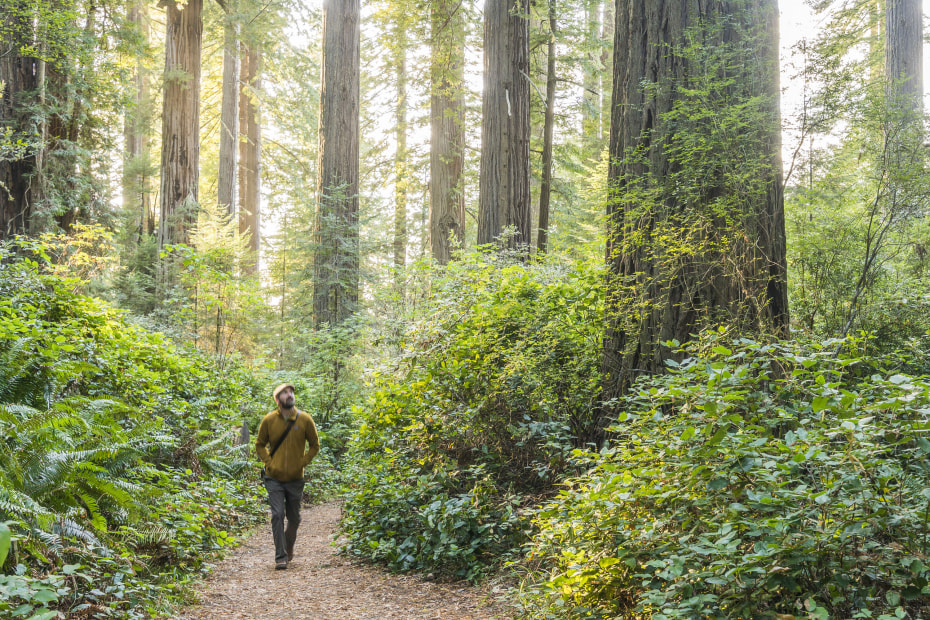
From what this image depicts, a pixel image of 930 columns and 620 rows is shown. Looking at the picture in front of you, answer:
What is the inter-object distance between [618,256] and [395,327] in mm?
5403

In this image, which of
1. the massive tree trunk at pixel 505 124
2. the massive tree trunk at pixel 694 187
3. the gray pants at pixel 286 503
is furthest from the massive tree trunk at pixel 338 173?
the massive tree trunk at pixel 694 187

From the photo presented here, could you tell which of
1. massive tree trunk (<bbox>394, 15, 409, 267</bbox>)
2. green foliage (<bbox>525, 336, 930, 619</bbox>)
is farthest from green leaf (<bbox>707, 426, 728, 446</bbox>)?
massive tree trunk (<bbox>394, 15, 409, 267</bbox>)

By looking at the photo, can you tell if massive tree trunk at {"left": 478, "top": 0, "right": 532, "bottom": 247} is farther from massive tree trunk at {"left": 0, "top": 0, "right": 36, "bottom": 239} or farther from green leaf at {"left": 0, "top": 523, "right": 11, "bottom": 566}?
green leaf at {"left": 0, "top": 523, "right": 11, "bottom": 566}

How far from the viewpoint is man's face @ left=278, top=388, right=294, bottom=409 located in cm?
684

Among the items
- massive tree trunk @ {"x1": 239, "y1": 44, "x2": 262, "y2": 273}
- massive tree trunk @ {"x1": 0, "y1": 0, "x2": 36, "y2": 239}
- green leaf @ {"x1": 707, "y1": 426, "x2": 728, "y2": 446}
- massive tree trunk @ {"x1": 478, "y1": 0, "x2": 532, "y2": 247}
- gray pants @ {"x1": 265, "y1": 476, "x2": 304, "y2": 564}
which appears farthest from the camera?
massive tree trunk @ {"x1": 239, "y1": 44, "x2": 262, "y2": 273}

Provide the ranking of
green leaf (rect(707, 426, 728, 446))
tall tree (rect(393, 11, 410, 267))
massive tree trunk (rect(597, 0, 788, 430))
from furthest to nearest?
tall tree (rect(393, 11, 410, 267)) < massive tree trunk (rect(597, 0, 788, 430)) < green leaf (rect(707, 426, 728, 446))

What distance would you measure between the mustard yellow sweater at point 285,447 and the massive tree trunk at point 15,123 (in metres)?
7.31

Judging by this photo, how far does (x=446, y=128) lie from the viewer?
54.0 ft

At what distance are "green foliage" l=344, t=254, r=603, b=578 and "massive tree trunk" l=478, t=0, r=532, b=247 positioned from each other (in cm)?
442

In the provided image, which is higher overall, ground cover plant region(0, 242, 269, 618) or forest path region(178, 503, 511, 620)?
ground cover plant region(0, 242, 269, 618)

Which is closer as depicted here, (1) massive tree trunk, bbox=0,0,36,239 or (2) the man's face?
(2) the man's face

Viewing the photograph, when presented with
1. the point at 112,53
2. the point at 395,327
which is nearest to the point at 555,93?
the point at 395,327

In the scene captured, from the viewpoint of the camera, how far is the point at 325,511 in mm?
10570

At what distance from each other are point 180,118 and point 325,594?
1361 centimetres
